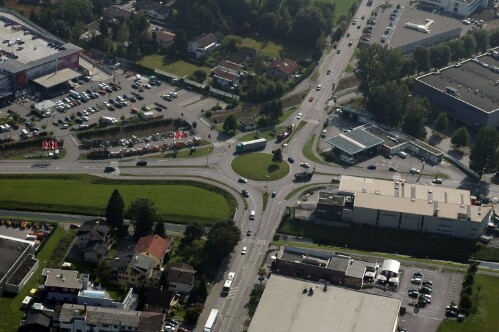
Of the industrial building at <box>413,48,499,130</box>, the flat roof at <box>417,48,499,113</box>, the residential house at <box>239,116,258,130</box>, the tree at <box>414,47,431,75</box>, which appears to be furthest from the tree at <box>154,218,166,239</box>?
the tree at <box>414,47,431,75</box>

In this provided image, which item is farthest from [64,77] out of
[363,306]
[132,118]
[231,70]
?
[363,306]

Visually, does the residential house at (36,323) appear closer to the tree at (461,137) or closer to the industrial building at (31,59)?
the industrial building at (31,59)

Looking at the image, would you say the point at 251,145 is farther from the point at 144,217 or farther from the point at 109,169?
the point at 144,217

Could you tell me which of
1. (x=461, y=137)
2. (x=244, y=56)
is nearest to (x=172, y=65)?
(x=244, y=56)

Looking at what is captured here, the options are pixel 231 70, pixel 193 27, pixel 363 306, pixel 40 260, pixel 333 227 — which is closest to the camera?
pixel 363 306

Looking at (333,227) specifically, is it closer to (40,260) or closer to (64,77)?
(40,260)

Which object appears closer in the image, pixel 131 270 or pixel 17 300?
pixel 17 300
